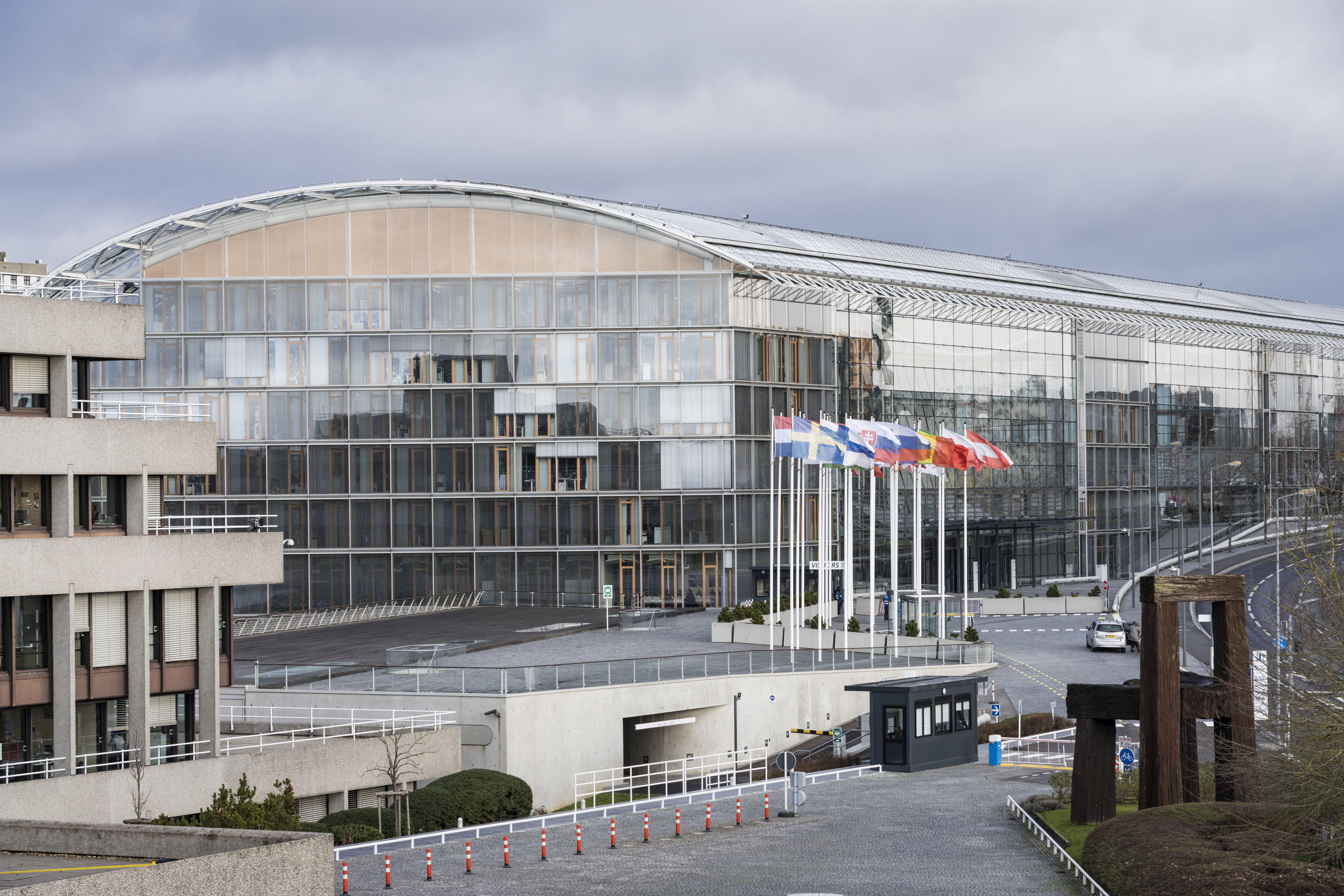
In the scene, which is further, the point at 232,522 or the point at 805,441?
the point at 232,522

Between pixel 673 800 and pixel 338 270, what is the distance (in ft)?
161

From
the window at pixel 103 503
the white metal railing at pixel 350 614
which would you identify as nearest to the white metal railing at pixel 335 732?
the window at pixel 103 503

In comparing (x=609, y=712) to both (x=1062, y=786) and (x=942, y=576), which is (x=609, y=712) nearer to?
(x=1062, y=786)

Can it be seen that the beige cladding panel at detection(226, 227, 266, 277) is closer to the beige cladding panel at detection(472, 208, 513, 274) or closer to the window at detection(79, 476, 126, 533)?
the beige cladding panel at detection(472, 208, 513, 274)

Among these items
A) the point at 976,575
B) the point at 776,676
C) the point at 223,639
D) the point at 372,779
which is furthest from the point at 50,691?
the point at 976,575

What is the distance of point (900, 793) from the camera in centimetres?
3653

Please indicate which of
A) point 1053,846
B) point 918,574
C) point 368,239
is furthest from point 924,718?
point 368,239

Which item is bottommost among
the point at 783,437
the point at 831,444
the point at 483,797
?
the point at 483,797

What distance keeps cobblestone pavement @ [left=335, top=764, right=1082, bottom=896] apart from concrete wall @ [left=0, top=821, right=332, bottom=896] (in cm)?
615

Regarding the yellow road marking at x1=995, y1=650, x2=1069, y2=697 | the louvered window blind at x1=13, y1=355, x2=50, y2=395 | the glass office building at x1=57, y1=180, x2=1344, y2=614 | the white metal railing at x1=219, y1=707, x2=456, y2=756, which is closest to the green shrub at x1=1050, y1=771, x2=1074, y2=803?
the white metal railing at x1=219, y1=707, x2=456, y2=756

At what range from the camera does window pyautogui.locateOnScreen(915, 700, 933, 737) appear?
135 ft

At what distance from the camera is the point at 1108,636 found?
59.7 m

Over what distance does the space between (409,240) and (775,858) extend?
56112 mm

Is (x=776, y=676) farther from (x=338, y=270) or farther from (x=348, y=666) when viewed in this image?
(x=338, y=270)
